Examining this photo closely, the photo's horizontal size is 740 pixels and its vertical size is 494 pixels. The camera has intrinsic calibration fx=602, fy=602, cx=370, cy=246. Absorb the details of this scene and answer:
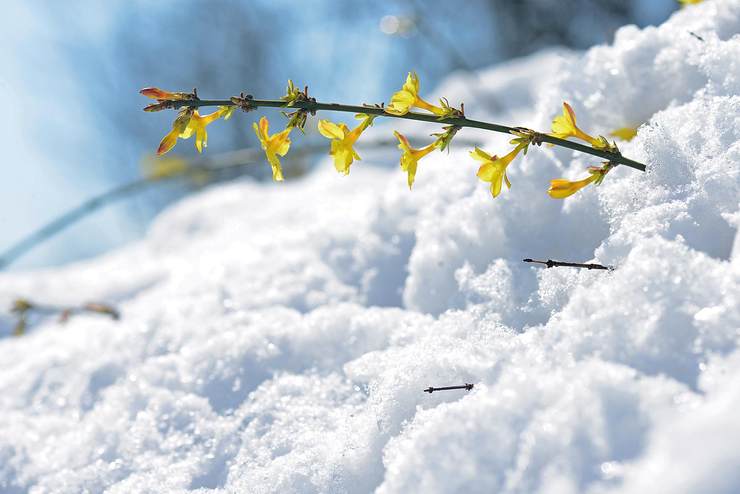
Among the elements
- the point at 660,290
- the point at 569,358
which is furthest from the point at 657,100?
the point at 569,358

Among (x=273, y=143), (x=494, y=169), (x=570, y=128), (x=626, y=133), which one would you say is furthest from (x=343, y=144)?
(x=626, y=133)

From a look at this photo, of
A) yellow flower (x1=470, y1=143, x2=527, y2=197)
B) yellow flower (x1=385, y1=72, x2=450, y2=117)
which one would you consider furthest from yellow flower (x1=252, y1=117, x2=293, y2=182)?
yellow flower (x1=470, y1=143, x2=527, y2=197)

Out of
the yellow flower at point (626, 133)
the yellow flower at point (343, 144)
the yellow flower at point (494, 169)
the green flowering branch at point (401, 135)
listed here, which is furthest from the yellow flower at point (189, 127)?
the yellow flower at point (626, 133)

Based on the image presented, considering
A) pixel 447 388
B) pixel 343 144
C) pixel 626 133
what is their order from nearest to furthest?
pixel 447 388 → pixel 343 144 → pixel 626 133

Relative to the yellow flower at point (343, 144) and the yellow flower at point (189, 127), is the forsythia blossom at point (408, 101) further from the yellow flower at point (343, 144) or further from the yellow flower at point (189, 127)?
the yellow flower at point (189, 127)

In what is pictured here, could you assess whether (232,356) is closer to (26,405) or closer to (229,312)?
(229,312)

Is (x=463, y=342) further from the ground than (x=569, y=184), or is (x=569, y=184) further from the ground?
(x=569, y=184)

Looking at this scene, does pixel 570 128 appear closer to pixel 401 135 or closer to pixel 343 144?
pixel 401 135

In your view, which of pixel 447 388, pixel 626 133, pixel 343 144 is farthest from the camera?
pixel 626 133
